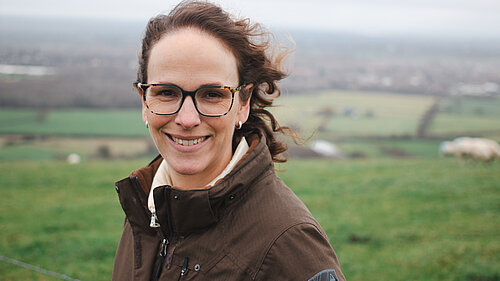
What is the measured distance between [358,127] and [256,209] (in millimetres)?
35353

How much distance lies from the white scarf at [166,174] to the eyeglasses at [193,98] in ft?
0.75

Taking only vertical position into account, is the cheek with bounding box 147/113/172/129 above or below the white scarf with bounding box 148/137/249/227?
above

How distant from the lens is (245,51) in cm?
183

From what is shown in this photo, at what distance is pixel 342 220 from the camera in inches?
286

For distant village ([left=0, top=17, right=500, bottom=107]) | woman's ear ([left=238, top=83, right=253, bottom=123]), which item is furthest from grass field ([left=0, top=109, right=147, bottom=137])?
woman's ear ([left=238, top=83, right=253, bottom=123])

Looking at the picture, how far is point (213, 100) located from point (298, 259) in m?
0.73

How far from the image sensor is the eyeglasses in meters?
1.65

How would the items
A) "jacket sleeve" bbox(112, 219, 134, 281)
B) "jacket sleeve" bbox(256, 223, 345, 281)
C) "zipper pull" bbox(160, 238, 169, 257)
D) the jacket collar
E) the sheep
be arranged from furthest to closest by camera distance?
the sheep, "jacket sleeve" bbox(112, 219, 134, 281), "zipper pull" bbox(160, 238, 169, 257), the jacket collar, "jacket sleeve" bbox(256, 223, 345, 281)

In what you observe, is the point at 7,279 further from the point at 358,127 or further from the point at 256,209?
the point at 358,127

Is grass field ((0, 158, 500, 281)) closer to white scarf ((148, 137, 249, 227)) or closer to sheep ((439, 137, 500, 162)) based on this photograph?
sheep ((439, 137, 500, 162))

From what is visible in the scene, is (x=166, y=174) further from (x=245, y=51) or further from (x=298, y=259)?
(x=298, y=259)

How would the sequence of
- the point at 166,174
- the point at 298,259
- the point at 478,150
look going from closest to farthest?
the point at 298,259
the point at 166,174
the point at 478,150

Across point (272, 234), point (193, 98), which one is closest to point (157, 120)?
point (193, 98)

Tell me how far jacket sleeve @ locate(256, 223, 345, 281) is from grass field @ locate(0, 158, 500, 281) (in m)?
4.07
